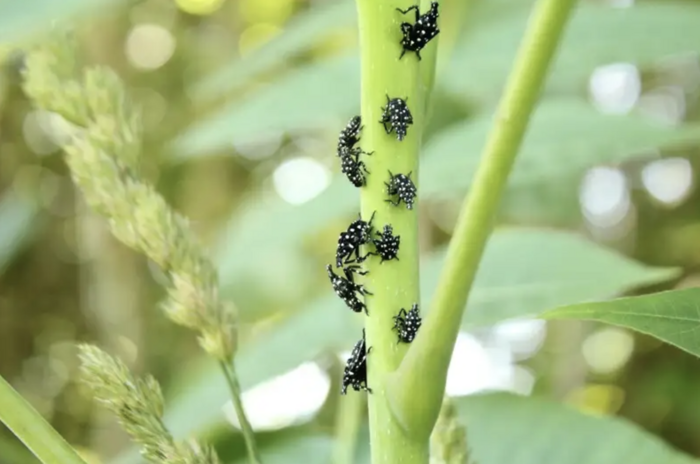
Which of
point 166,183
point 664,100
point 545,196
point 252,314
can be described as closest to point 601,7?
point 545,196

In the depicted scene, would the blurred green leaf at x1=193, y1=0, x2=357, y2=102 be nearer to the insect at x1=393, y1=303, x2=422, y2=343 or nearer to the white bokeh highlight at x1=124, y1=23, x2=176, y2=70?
the insect at x1=393, y1=303, x2=422, y2=343

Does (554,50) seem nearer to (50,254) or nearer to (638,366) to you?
(638,366)

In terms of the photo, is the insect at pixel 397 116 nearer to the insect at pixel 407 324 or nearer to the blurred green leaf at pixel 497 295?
the insect at pixel 407 324

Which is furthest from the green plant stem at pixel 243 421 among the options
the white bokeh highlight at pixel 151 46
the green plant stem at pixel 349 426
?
the white bokeh highlight at pixel 151 46

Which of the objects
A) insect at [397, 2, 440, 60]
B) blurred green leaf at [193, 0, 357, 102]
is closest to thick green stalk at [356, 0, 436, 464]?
insect at [397, 2, 440, 60]

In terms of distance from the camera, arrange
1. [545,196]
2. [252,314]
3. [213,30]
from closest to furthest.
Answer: [545,196], [252,314], [213,30]
